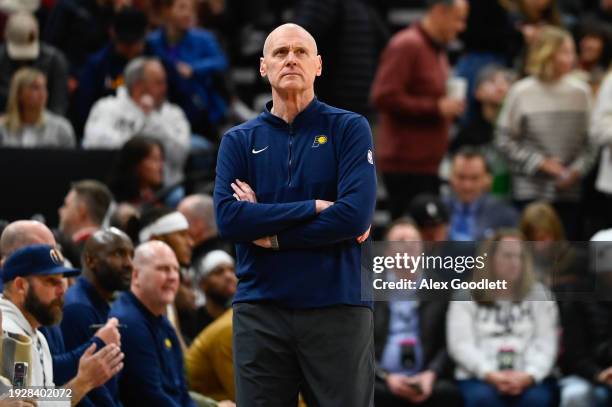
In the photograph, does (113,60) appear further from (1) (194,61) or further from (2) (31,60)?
(1) (194,61)

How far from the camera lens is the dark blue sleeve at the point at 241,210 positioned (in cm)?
631

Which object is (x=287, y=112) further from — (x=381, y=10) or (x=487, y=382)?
(x=381, y=10)

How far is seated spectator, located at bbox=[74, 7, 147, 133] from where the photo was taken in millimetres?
12734

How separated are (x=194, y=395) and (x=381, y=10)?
647cm

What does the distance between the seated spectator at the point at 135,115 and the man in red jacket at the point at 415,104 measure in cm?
165

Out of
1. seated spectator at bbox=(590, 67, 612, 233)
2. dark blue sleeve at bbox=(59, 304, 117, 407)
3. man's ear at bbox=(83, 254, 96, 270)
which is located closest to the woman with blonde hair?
seated spectator at bbox=(590, 67, 612, 233)

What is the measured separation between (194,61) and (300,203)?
7294mm

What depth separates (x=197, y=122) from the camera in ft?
43.7

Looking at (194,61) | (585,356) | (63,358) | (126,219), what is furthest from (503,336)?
(194,61)

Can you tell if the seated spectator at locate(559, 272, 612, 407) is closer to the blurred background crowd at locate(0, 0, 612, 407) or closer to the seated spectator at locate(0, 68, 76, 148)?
the blurred background crowd at locate(0, 0, 612, 407)

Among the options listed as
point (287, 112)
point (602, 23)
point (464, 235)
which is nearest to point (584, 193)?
point (464, 235)

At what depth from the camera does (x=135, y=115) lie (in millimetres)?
12266

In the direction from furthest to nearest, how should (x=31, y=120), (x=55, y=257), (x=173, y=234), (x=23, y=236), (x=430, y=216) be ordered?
(x=31, y=120)
(x=430, y=216)
(x=173, y=234)
(x=23, y=236)
(x=55, y=257)

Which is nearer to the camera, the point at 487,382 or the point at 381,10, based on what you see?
the point at 487,382
